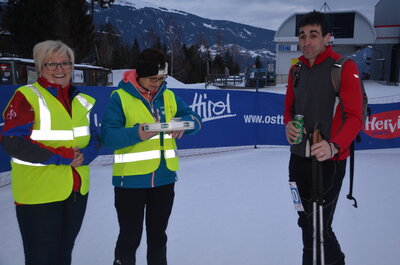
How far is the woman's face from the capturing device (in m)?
2.04

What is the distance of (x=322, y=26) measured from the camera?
2268 mm

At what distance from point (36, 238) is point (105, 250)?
1.53 metres

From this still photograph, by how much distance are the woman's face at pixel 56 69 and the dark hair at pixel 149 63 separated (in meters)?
0.48

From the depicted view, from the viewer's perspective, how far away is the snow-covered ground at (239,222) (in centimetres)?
329

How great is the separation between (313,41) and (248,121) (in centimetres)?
570

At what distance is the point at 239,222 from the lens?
408cm

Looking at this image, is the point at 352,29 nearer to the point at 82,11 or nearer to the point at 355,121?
the point at 82,11

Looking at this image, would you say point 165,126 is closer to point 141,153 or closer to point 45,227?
point 141,153

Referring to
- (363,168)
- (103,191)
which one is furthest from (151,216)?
(363,168)

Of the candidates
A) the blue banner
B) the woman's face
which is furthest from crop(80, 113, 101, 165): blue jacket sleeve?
the blue banner

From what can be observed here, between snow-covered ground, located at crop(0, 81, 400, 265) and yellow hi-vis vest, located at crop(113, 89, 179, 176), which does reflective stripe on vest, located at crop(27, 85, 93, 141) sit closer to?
yellow hi-vis vest, located at crop(113, 89, 179, 176)

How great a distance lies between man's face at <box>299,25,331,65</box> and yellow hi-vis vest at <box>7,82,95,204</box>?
68.2 inches

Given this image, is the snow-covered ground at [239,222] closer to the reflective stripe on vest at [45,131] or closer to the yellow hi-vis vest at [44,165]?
the yellow hi-vis vest at [44,165]

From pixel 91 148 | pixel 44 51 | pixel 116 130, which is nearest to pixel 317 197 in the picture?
pixel 116 130
